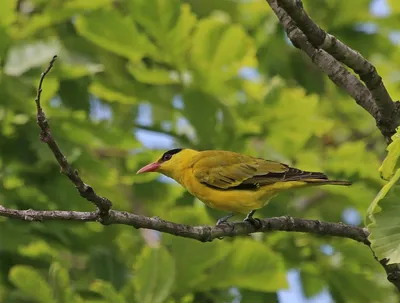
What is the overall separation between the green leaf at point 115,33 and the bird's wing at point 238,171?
84cm

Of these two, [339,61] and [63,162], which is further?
[339,61]

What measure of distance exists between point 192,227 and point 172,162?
211cm

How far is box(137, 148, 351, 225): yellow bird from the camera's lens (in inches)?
171

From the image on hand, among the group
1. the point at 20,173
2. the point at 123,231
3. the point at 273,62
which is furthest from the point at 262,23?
the point at 20,173

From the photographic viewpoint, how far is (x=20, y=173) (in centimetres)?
502

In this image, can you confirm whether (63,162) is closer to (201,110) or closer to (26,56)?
(201,110)

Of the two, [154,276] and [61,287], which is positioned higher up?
[61,287]

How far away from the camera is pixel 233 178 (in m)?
4.59

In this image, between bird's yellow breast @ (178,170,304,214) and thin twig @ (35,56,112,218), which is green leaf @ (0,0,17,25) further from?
thin twig @ (35,56,112,218)

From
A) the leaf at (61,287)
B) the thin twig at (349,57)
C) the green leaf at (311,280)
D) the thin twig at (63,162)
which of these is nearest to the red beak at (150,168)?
the leaf at (61,287)

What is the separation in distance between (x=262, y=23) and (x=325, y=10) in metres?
0.68

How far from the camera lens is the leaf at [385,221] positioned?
240cm

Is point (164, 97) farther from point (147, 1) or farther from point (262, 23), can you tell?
point (262, 23)

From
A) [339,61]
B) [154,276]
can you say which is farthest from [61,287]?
[339,61]
